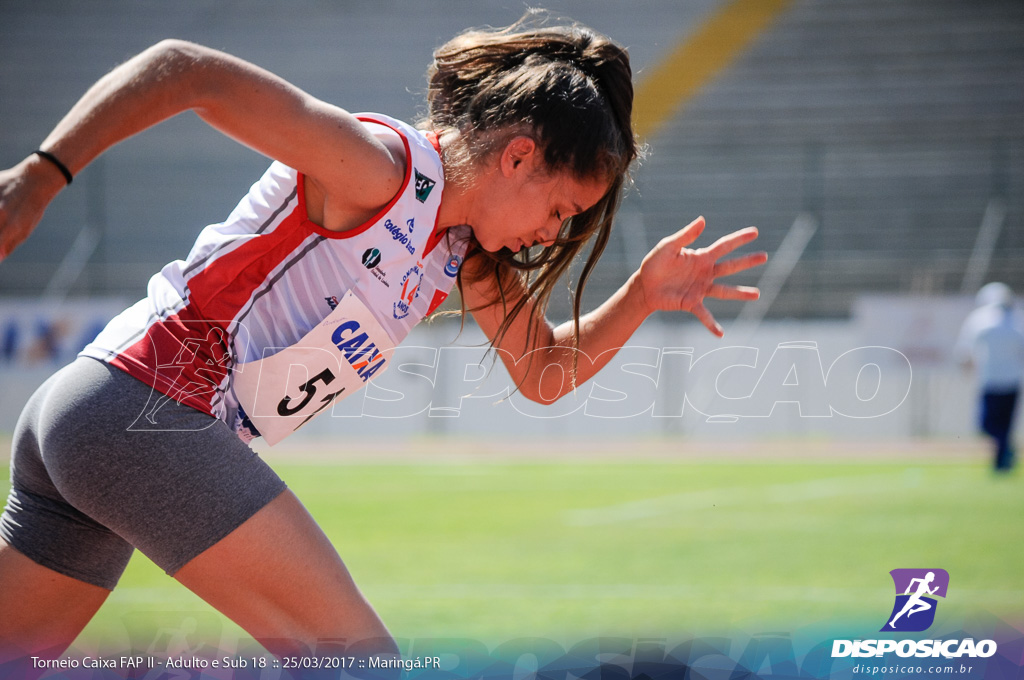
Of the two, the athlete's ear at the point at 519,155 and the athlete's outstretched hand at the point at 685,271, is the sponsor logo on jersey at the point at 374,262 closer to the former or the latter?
the athlete's ear at the point at 519,155

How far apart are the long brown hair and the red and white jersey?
14cm

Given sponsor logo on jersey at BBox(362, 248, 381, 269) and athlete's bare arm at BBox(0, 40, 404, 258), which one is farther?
sponsor logo on jersey at BBox(362, 248, 381, 269)

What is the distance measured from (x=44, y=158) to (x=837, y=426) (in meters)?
13.2

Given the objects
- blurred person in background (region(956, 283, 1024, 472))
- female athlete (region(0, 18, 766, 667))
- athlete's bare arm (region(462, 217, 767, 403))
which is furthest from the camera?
blurred person in background (region(956, 283, 1024, 472))

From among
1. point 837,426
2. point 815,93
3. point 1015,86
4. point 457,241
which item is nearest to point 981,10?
point 1015,86

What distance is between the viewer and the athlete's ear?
1.77 m

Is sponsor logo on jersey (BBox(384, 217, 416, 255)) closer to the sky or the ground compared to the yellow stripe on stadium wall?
closer to the ground

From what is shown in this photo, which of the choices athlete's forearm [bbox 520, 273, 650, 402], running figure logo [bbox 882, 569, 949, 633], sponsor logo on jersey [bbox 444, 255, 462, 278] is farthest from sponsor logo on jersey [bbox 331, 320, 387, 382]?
running figure logo [bbox 882, 569, 949, 633]

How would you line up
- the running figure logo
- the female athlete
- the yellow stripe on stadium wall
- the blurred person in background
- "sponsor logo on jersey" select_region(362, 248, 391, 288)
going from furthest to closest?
1. the yellow stripe on stadium wall
2. the blurred person in background
3. the running figure logo
4. "sponsor logo on jersey" select_region(362, 248, 391, 288)
5. the female athlete

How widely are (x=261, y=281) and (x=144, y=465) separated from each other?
37 cm

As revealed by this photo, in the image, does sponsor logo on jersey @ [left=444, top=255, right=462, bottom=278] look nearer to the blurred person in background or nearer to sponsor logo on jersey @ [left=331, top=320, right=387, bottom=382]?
sponsor logo on jersey @ [left=331, top=320, right=387, bottom=382]

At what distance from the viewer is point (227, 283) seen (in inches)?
65.5

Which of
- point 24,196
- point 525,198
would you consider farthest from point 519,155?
A: point 24,196

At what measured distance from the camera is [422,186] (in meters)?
1.69
